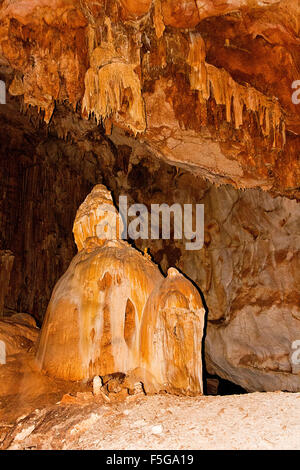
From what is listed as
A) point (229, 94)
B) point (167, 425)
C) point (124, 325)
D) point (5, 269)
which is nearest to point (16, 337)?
point (124, 325)

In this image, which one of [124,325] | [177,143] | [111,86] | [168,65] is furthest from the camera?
[177,143]

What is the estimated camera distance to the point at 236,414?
2568 millimetres

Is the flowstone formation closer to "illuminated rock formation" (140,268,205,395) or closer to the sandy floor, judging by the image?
"illuminated rock formation" (140,268,205,395)

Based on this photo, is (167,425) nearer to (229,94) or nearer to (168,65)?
(168,65)

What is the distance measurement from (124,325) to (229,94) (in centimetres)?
521

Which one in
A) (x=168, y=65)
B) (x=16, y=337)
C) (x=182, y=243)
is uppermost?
(x=168, y=65)

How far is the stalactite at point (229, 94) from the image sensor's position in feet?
21.7

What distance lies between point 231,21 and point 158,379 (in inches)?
230

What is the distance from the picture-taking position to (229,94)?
7129mm

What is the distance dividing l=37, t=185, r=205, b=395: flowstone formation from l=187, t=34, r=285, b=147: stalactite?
12.9 feet

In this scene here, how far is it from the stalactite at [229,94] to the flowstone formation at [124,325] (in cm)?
392

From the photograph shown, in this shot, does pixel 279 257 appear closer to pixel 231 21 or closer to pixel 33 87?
pixel 231 21
